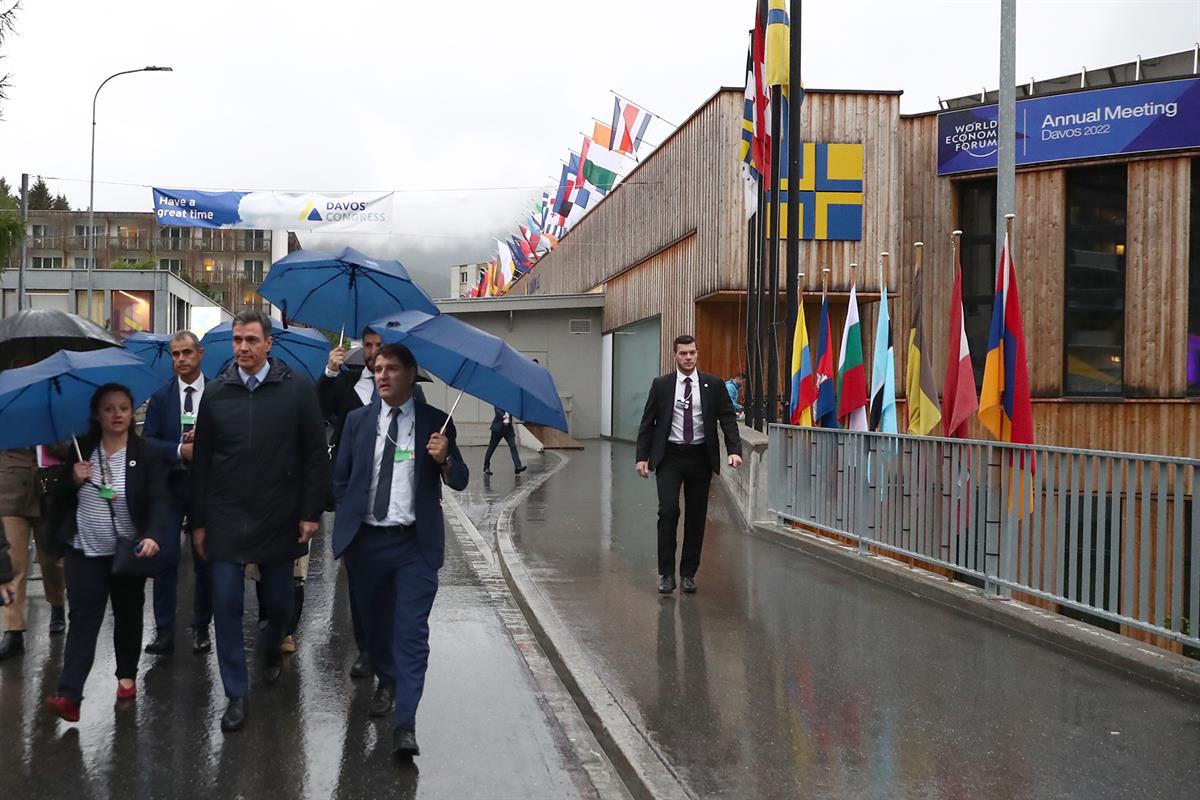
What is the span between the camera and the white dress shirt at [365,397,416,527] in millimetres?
5363

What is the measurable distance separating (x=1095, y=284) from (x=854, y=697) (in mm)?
18158

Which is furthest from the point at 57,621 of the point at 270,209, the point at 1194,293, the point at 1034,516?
the point at 270,209

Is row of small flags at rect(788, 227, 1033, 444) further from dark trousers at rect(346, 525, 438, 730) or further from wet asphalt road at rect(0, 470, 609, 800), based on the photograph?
dark trousers at rect(346, 525, 438, 730)

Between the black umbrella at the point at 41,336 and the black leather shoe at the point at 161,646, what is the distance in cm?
197

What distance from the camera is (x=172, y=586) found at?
6.74 meters

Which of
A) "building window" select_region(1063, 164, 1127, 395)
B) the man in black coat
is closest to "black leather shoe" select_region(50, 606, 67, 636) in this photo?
the man in black coat

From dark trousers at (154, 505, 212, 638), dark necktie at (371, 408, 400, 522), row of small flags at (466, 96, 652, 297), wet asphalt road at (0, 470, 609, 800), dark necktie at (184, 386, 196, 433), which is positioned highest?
row of small flags at (466, 96, 652, 297)

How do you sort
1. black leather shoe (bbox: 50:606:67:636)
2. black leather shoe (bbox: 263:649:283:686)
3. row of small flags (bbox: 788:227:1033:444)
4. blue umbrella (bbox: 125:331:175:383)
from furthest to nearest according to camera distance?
row of small flags (bbox: 788:227:1033:444) → blue umbrella (bbox: 125:331:175:383) → black leather shoe (bbox: 50:606:67:636) → black leather shoe (bbox: 263:649:283:686)

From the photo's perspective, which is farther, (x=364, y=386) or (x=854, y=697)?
(x=364, y=386)

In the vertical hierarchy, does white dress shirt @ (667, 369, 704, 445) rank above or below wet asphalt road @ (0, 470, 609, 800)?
above

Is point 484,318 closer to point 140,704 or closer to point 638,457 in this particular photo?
point 638,457

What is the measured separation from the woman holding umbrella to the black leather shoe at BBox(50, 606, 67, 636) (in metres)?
1.88

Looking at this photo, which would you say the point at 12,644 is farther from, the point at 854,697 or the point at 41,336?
the point at 854,697

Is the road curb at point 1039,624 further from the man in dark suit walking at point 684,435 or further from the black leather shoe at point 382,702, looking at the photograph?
the black leather shoe at point 382,702
